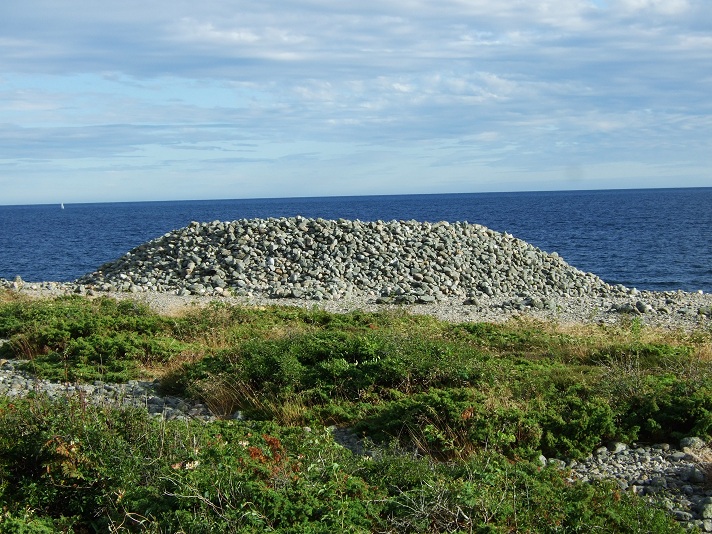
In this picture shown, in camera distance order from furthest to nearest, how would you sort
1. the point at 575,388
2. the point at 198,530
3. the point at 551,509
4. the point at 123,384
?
the point at 123,384, the point at 575,388, the point at 551,509, the point at 198,530

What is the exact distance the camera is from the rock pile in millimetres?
21609

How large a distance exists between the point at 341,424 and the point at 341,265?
1406 cm

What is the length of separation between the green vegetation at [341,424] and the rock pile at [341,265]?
26.2 feet

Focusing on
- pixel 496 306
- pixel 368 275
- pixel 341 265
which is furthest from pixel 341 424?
pixel 341 265

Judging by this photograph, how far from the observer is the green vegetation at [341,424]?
17.9 feet

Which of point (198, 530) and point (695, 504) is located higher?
point (198, 530)

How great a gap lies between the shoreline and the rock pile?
19.9 inches

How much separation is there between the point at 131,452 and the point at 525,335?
8.76 m

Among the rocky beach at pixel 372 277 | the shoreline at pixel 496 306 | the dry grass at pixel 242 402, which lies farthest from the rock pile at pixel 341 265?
the dry grass at pixel 242 402

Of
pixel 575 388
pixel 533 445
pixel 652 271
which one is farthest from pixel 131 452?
pixel 652 271

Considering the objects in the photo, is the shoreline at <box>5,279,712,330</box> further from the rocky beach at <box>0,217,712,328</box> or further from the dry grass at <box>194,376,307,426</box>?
the dry grass at <box>194,376,307,426</box>

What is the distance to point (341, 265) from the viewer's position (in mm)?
22672

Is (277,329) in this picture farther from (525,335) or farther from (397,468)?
(397,468)

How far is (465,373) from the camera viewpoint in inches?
365
